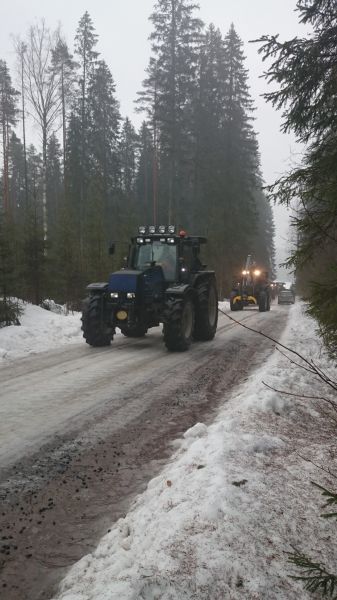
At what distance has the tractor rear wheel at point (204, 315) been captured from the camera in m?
11.0

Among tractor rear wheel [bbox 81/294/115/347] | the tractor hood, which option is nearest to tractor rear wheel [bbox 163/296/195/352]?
the tractor hood

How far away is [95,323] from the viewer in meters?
9.77

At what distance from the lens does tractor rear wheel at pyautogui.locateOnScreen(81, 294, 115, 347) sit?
9.74 meters

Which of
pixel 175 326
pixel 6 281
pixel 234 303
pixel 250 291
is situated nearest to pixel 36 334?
pixel 6 281

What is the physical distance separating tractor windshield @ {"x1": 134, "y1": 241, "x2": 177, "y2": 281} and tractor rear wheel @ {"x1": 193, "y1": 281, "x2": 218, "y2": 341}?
97 centimetres

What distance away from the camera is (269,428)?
454 centimetres

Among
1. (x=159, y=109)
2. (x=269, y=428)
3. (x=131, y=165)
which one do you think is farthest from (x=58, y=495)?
(x=131, y=165)

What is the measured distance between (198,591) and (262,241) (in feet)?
179

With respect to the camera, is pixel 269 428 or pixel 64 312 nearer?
pixel 269 428

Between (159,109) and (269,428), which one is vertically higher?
(159,109)

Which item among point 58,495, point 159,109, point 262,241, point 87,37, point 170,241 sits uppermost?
point 87,37

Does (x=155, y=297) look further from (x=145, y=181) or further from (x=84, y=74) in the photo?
(x=145, y=181)

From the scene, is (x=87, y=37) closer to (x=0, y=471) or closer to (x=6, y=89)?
(x=6, y=89)

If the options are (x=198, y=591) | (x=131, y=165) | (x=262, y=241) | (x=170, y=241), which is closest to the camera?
(x=198, y=591)
